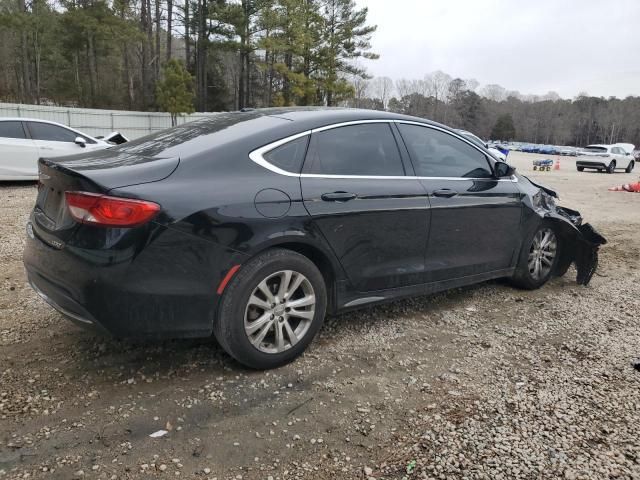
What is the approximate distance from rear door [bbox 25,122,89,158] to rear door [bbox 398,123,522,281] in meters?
8.59

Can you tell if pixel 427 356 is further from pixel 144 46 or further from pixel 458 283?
pixel 144 46

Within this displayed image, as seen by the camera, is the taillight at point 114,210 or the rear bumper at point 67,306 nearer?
the taillight at point 114,210

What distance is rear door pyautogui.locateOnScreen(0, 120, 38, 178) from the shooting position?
9641 millimetres

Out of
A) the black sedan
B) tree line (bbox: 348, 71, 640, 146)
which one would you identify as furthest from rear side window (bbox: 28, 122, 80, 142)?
tree line (bbox: 348, 71, 640, 146)

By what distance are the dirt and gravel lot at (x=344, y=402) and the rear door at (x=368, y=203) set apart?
56cm

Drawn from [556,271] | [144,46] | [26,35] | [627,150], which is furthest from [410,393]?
[144,46]

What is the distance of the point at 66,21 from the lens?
35062mm

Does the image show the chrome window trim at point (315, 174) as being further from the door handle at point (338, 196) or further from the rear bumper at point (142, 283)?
the rear bumper at point (142, 283)

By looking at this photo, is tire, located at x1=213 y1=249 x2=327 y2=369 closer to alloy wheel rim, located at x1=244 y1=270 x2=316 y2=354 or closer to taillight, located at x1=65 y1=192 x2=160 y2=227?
alloy wheel rim, located at x1=244 y1=270 x2=316 y2=354

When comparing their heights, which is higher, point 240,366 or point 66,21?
point 66,21

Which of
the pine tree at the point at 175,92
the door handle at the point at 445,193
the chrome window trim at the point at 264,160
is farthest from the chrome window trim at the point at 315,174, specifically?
the pine tree at the point at 175,92

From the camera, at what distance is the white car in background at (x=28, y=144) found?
9688 millimetres

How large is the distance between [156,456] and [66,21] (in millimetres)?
40596

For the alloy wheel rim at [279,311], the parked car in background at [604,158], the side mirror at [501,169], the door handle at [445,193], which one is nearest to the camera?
the alloy wheel rim at [279,311]
